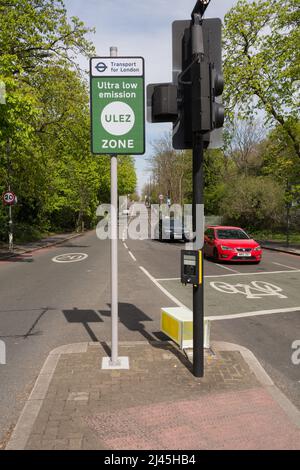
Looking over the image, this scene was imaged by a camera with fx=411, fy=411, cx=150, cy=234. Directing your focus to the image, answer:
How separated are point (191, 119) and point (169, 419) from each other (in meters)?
2.97

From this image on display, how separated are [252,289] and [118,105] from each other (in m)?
7.06

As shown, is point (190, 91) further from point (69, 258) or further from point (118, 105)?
point (69, 258)

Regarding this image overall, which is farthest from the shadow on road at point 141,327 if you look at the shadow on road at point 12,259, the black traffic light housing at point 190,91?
the shadow on road at point 12,259

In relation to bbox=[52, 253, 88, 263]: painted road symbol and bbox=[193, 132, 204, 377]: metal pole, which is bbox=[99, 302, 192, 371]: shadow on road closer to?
bbox=[193, 132, 204, 377]: metal pole

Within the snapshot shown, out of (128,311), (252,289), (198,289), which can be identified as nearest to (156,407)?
(198,289)

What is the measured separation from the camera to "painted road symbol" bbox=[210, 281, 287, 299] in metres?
9.73

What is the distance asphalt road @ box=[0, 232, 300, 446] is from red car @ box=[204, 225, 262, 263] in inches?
44.9

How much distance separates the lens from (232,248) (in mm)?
16016

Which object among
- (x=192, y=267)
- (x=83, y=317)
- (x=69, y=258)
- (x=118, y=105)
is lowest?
(x=69, y=258)

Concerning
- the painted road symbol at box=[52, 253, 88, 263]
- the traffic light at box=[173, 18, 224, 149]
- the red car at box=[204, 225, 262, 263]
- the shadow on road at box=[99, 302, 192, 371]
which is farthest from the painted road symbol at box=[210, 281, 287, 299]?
the painted road symbol at box=[52, 253, 88, 263]

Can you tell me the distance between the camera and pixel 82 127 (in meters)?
21.7

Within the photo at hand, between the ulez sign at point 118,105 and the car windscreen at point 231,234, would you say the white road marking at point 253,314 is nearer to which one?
the ulez sign at point 118,105

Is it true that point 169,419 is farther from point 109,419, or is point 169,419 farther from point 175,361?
point 175,361

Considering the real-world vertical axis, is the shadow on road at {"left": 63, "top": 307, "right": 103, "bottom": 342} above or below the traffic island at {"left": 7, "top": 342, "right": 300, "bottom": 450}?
below
